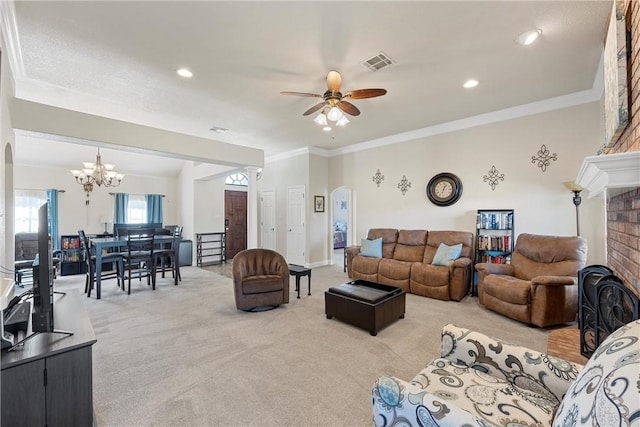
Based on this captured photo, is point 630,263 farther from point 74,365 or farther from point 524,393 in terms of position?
point 74,365

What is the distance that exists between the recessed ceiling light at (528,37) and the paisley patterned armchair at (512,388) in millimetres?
2765

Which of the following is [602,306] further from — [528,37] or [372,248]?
[372,248]

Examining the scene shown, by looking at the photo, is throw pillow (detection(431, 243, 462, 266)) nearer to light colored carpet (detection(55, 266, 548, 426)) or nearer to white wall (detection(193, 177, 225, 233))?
light colored carpet (detection(55, 266, 548, 426))

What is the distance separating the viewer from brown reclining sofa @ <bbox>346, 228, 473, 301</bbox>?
4.20 meters

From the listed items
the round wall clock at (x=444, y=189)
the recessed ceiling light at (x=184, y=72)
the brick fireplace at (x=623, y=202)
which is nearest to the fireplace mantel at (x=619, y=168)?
the brick fireplace at (x=623, y=202)

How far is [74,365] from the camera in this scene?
5.05ft

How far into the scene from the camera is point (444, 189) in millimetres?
5207

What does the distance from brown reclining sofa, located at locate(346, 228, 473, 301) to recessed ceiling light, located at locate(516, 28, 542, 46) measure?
9.37 feet

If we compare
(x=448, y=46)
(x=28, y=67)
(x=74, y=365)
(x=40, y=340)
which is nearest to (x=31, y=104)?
(x=28, y=67)

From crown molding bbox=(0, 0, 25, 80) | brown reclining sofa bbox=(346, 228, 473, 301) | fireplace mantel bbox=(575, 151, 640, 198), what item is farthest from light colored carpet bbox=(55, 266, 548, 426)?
crown molding bbox=(0, 0, 25, 80)

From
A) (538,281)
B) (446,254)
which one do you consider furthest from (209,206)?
(538,281)

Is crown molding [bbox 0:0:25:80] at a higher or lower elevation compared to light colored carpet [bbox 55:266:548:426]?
higher

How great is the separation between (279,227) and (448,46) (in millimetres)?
5796

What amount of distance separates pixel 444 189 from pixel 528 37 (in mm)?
2912
